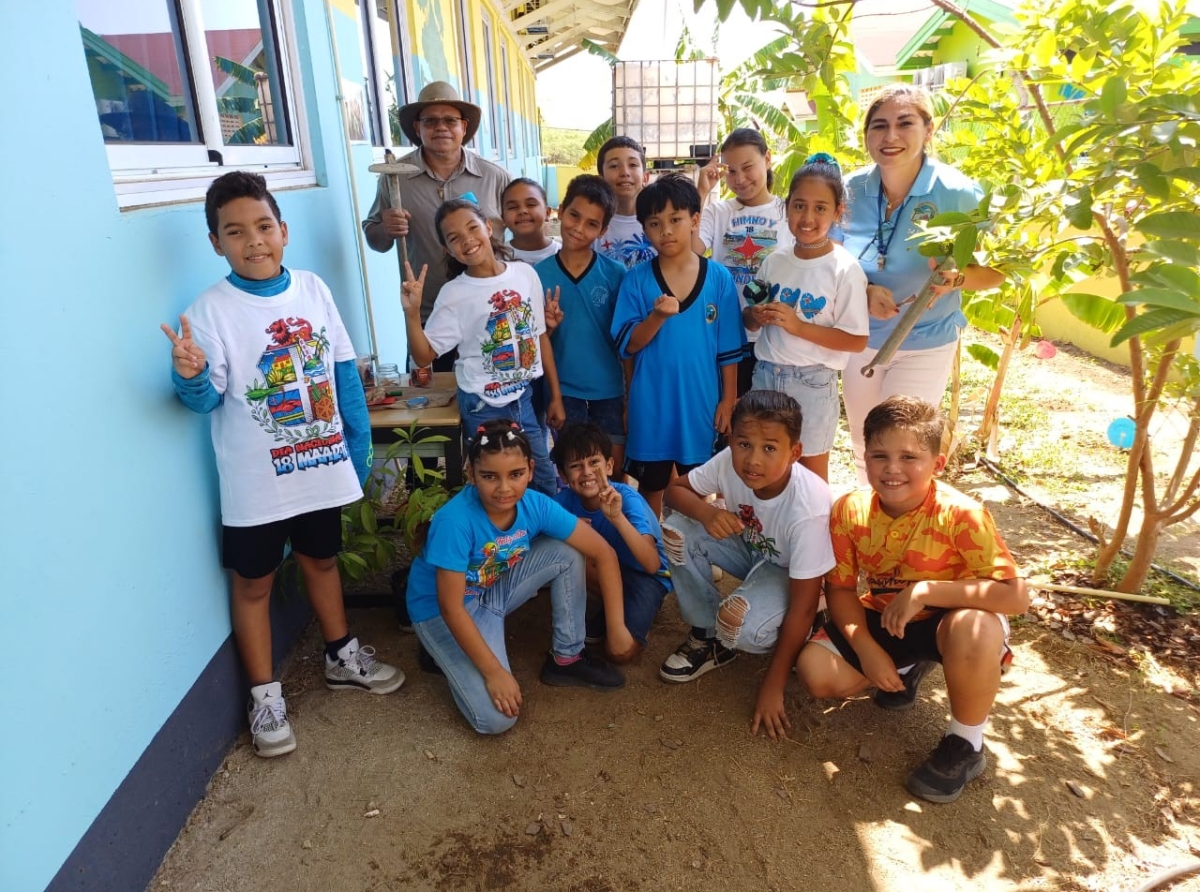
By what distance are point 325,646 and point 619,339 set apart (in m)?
1.46

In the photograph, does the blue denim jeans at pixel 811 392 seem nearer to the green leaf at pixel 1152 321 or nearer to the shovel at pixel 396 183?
the green leaf at pixel 1152 321

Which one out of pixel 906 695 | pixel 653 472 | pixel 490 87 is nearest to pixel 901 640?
pixel 906 695

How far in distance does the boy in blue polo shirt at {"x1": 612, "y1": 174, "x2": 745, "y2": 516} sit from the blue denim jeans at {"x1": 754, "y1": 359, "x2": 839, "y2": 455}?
0.17 meters

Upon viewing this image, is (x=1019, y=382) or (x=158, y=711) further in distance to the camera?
(x=1019, y=382)

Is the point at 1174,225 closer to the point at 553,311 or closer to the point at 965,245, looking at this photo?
the point at 965,245

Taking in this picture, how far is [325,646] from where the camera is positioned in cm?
254

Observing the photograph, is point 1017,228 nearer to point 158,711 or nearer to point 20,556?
point 20,556

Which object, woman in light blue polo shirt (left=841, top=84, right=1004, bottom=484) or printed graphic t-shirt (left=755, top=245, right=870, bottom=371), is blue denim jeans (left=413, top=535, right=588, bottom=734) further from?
woman in light blue polo shirt (left=841, top=84, right=1004, bottom=484)

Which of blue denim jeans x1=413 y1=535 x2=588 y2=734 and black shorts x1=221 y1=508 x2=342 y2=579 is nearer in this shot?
black shorts x1=221 y1=508 x2=342 y2=579

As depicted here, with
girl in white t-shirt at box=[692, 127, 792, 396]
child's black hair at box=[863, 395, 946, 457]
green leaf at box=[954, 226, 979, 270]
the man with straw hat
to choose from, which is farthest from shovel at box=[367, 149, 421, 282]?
green leaf at box=[954, 226, 979, 270]

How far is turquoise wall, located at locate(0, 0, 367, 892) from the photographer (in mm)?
1389

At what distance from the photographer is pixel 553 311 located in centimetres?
278

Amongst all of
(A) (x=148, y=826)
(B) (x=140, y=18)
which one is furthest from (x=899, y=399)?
(B) (x=140, y=18)

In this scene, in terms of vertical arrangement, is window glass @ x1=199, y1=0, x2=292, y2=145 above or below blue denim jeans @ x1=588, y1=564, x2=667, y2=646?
above
